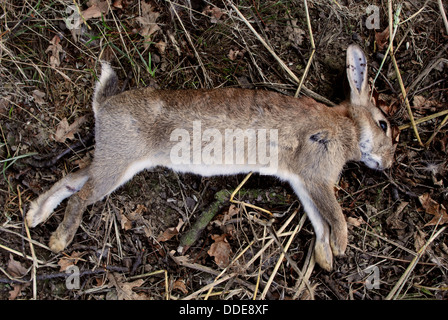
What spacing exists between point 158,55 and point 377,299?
12.8 ft

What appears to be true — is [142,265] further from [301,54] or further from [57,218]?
[301,54]

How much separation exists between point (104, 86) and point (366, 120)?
2996 mm

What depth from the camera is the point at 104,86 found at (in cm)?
396

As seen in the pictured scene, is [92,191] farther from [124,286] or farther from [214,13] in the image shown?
[214,13]

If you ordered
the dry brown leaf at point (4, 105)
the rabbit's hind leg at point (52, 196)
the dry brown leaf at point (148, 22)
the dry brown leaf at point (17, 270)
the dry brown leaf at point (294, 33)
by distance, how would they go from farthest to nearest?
the dry brown leaf at point (294, 33) < the dry brown leaf at point (148, 22) < the dry brown leaf at point (4, 105) < the rabbit's hind leg at point (52, 196) < the dry brown leaf at point (17, 270)

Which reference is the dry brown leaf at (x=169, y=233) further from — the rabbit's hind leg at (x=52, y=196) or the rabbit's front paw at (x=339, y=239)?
the rabbit's front paw at (x=339, y=239)

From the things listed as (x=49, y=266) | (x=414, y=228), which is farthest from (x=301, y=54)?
(x=49, y=266)

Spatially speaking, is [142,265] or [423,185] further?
[423,185]

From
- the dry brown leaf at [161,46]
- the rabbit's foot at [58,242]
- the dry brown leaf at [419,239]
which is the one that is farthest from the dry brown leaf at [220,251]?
the dry brown leaf at [161,46]

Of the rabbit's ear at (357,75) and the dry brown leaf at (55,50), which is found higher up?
the rabbit's ear at (357,75)

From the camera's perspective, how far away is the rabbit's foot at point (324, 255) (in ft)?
13.0

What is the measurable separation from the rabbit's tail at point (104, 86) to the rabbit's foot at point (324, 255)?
291 cm

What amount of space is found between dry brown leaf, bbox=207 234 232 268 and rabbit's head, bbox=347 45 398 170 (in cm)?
190

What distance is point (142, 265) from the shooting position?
13.2 feet
